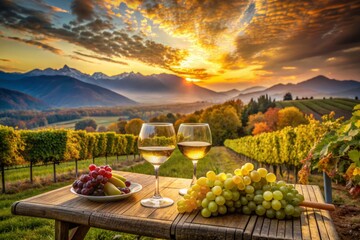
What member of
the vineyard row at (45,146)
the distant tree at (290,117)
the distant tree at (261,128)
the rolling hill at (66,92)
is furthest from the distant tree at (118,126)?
the vineyard row at (45,146)

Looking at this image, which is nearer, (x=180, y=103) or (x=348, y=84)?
(x=348, y=84)

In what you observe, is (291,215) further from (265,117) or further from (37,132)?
(265,117)

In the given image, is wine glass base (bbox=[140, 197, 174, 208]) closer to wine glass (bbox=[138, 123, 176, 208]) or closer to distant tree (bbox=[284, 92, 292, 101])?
wine glass (bbox=[138, 123, 176, 208])

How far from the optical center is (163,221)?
143 cm

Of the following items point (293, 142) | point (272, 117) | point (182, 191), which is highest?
point (182, 191)

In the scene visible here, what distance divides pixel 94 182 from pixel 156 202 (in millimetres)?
368

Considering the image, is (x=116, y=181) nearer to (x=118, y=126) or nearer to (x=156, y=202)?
(x=156, y=202)

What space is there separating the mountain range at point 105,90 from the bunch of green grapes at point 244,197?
40.9 m

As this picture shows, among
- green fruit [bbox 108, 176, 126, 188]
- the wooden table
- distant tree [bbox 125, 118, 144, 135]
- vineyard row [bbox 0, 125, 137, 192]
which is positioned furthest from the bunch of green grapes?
distant tree [bbox 125, 118, 144, 135]

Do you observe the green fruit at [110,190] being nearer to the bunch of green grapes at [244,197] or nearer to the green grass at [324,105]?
the bunch of green grapes at [244,197]

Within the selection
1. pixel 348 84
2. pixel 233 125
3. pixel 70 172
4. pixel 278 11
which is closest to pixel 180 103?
pixel 233 125

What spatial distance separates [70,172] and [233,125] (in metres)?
39.9

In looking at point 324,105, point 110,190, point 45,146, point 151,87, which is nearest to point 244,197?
point 110,190

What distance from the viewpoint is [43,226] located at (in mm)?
5266
